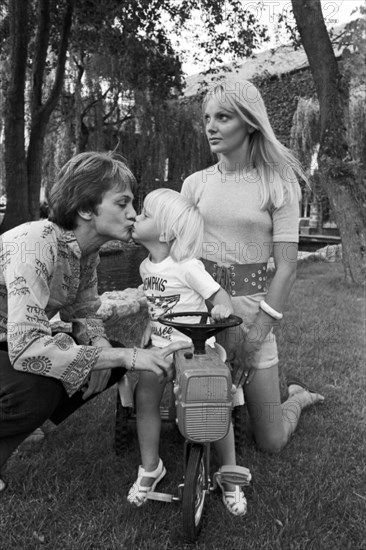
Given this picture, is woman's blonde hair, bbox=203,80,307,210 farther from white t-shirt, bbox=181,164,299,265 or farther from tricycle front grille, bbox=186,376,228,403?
tricycle front grille, bbox=186,376,228,403

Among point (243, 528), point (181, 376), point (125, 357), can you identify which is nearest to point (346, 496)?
point (243, 528)

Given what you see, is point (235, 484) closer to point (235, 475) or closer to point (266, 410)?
point (235, 475)

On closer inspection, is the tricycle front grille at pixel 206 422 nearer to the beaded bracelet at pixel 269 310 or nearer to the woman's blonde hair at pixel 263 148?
the beaded bracelet at pixel 269 310

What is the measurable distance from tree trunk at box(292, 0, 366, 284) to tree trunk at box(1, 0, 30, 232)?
3.79 metres

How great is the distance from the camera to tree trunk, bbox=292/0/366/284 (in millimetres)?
7148

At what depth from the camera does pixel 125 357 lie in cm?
199

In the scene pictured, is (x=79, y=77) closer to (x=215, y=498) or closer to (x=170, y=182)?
(x=170, y=182)

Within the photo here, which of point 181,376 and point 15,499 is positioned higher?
point 181,376

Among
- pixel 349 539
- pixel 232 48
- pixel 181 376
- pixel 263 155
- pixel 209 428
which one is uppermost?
pixel 232 48

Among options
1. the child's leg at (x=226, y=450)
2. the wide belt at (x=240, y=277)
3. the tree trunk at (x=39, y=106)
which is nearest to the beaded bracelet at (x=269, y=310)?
the wide belt at (x=240, y=277)

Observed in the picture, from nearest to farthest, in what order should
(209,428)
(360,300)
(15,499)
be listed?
1. (209,428)
2. (15,499)
3. (360,300)

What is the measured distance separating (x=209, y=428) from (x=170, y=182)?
13.3m

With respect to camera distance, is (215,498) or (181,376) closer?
(181,376)

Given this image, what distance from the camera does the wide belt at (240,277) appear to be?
2.42 meters
